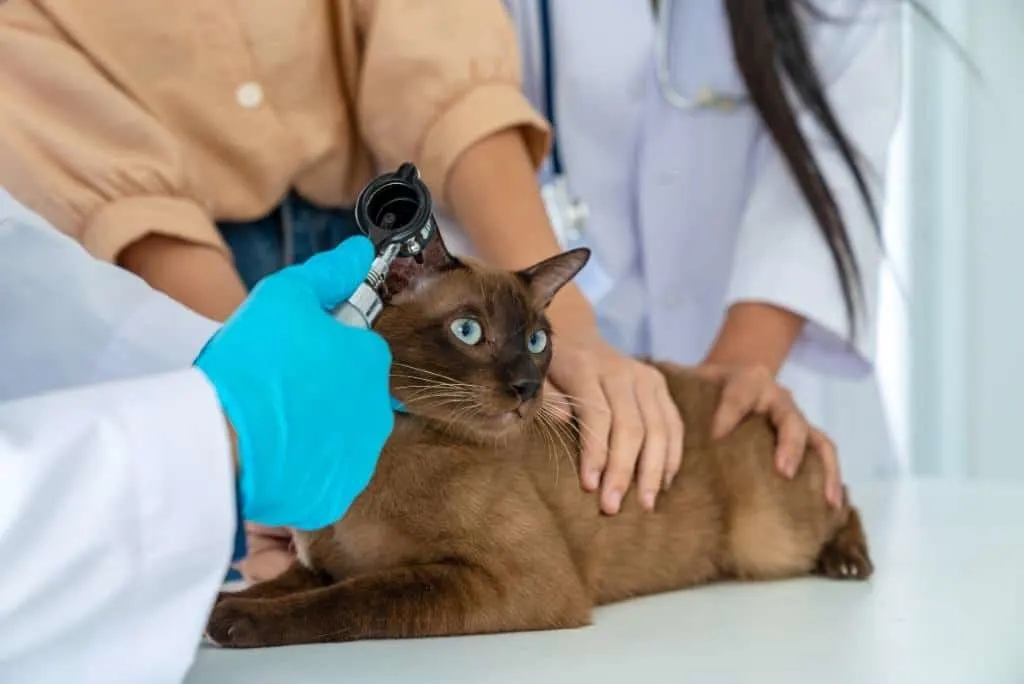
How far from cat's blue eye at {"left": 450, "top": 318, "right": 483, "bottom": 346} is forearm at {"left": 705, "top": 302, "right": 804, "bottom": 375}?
606 millimetres

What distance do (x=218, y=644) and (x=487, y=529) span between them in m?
0.24

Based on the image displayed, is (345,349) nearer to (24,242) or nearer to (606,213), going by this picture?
(24,242)

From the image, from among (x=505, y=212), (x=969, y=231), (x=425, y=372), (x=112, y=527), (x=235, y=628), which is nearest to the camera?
(x=112, y=527)

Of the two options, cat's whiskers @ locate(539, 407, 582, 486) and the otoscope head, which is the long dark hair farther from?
the otoscope head

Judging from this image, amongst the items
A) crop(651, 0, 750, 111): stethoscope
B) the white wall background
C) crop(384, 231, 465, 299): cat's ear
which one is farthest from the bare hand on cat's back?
the white wall background

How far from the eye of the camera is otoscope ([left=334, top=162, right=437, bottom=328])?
0.77 meters

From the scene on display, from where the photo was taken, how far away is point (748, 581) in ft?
3.69

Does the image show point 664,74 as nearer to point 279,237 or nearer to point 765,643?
point 279,237

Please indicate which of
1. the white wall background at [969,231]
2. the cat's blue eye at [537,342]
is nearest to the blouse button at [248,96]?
the cat's blue eye at [537,342]

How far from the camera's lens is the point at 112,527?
0.53m

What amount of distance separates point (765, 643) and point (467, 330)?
34 cm

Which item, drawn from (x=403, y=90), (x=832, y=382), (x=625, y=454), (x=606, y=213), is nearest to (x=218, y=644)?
(x=625, y=454)

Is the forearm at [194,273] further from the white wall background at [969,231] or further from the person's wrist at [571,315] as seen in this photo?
the white wall background at [969,231]

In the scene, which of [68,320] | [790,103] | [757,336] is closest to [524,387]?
[68,320]
